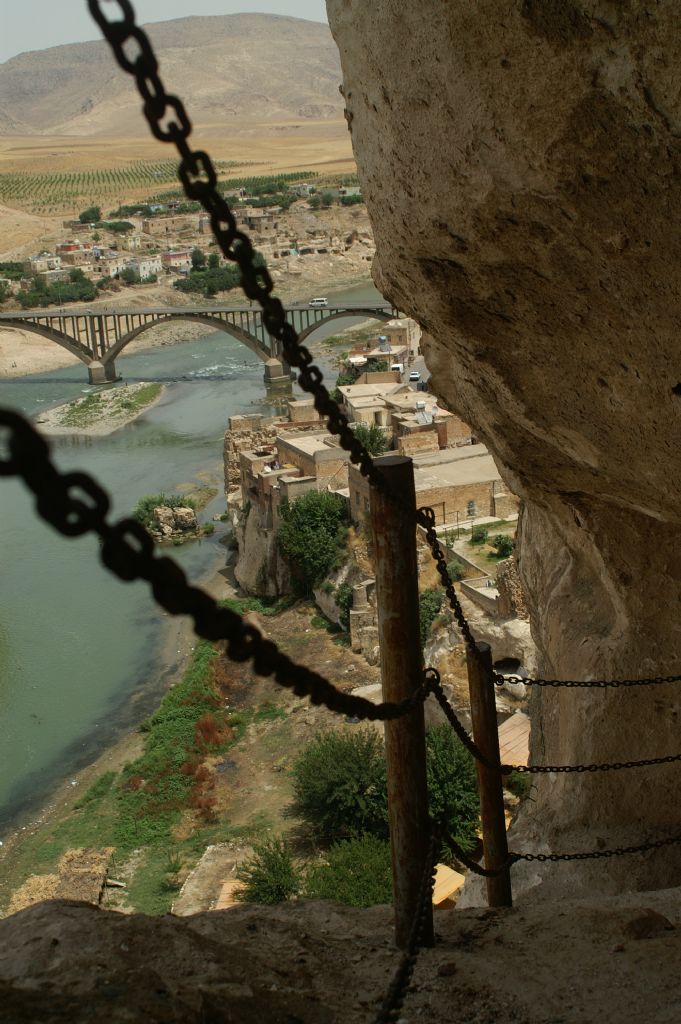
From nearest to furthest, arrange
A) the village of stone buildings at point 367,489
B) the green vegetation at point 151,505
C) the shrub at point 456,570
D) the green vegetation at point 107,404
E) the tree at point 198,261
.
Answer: the village of stone buildings at point 367,489 < the shrub at point 456,570 < the green vegetation at point 151,505 < the green vegetation at point 107,404 < the tree at point 198,261

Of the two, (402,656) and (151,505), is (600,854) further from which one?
(151,505)

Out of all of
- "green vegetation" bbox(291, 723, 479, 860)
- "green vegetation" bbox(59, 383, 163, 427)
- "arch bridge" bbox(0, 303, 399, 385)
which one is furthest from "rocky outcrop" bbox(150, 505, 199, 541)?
"arch bridge" bbox(0, 303, 399, 385)

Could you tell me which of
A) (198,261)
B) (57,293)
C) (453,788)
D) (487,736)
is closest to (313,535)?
(453,788)

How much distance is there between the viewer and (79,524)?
2008 millimetres

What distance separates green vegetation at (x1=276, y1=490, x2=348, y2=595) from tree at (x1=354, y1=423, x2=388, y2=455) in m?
2.38

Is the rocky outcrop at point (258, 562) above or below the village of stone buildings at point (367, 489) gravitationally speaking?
below

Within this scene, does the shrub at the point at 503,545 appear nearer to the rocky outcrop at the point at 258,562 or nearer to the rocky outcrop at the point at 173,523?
the rocky outcrop at the point at 258,562

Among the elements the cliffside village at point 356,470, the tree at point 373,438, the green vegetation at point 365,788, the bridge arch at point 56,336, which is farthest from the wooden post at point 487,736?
the bridge arch at point 56,336

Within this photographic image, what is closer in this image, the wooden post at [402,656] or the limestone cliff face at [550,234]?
the limestone cliff face at [550,234]

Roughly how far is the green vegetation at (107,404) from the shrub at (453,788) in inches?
1203

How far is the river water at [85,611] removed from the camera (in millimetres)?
21578

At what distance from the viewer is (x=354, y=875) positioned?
15039mm

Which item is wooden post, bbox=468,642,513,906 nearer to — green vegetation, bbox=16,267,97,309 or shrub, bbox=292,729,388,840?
shrub, bbox=292,729,388,840

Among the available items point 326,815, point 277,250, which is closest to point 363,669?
point 326,815
